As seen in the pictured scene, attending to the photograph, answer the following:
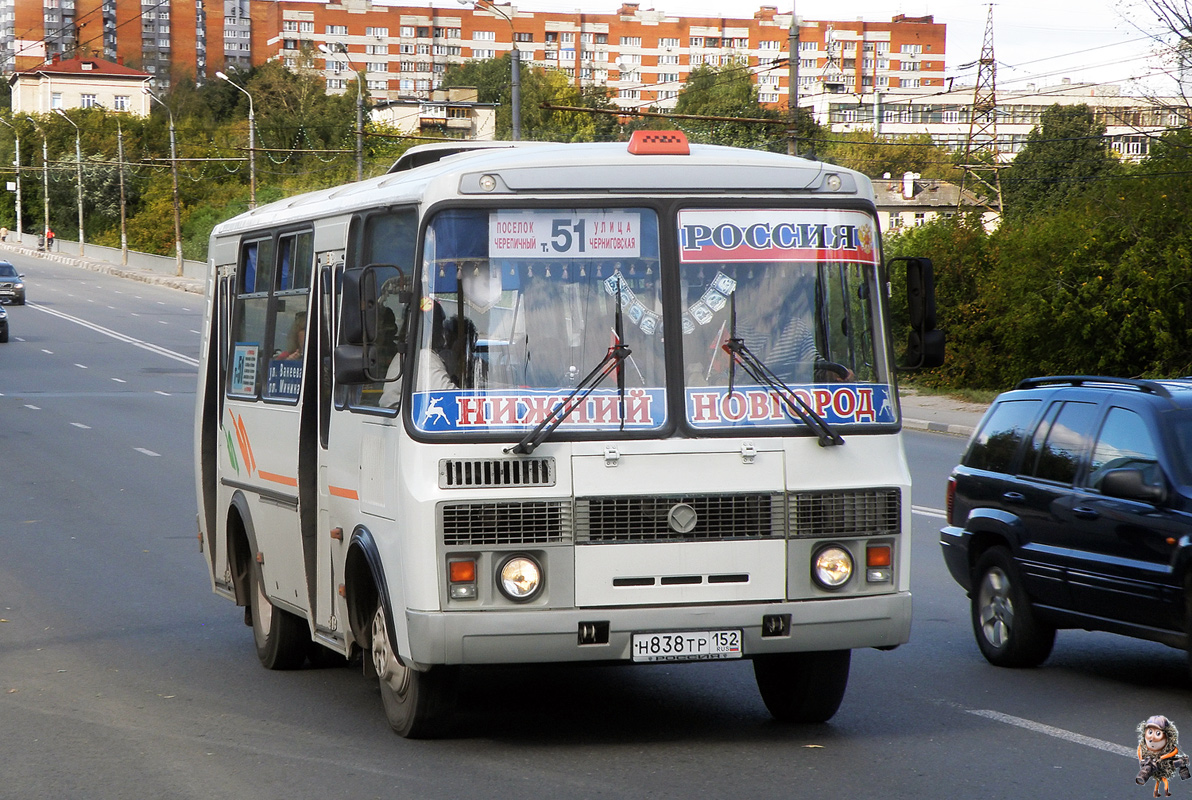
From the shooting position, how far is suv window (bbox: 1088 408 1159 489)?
303 inches

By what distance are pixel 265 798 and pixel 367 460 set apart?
1.55 m

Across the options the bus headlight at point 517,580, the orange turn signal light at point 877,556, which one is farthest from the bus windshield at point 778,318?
the bus headlight at point 517,580

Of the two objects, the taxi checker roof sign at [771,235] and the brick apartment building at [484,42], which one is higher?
the brick apartment building at [484,42]

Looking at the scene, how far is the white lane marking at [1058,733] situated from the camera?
656cm

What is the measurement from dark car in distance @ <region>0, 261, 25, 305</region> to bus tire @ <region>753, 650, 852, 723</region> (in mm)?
57550

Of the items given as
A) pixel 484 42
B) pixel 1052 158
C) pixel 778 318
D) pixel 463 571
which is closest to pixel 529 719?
pixel 463 571

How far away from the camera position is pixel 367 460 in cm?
688

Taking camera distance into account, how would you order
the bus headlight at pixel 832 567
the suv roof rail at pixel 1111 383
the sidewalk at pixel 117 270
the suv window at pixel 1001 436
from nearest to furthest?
the bus headlight at pixel 832 567 < the suv roof rail at pixel 1111 383 < the suv window at pixel 1001 436 < the sidewalk at pixel 117 270

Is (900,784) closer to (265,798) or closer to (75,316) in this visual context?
(265,798)

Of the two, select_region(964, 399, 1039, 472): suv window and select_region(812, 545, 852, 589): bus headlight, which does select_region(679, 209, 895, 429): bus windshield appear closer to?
select_region(812, 545, 852, 589): bus headlight

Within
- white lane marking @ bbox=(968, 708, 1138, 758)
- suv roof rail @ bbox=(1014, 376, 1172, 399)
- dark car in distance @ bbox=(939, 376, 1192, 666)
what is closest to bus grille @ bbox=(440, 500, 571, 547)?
white lane marking @ bbox=(968, 708, 1138, 758)

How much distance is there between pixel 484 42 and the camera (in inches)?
6836

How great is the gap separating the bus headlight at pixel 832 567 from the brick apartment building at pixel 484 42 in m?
158

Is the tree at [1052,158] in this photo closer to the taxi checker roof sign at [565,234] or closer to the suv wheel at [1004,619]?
the suv wheel at [1004,619]
